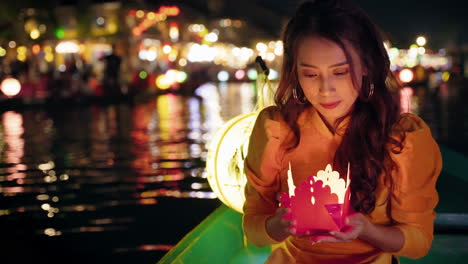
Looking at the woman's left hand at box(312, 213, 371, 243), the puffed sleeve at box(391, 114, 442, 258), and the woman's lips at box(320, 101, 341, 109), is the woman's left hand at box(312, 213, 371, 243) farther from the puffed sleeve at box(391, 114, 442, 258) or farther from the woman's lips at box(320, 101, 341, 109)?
the woman's lips at box(320, 101, 341, 109)

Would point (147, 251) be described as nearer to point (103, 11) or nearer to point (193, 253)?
point (193, 253)

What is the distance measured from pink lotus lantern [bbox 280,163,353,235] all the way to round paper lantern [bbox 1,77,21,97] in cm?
2473

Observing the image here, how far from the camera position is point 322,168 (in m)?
2.19

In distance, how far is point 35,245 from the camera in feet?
18.2

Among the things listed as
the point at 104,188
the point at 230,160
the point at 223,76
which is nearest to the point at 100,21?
the point at 223,76

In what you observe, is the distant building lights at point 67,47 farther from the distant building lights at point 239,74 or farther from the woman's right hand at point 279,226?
the woman's right hand at point 279,226

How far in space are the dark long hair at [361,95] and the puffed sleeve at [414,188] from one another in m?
0.03

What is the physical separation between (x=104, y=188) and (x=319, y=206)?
252 inches

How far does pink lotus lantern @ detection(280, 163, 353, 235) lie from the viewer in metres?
1.80

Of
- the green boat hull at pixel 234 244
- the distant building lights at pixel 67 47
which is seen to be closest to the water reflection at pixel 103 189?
the green boat hull at pixel 234 244

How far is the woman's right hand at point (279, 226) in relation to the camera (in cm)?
189

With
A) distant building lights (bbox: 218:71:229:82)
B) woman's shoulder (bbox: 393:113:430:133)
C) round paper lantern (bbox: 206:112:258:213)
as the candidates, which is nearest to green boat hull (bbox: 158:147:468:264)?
round paper lantern (bbox: 206:112:258:213)

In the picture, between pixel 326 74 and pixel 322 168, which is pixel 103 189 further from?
pixel 326 74

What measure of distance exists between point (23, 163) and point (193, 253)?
295 inches
